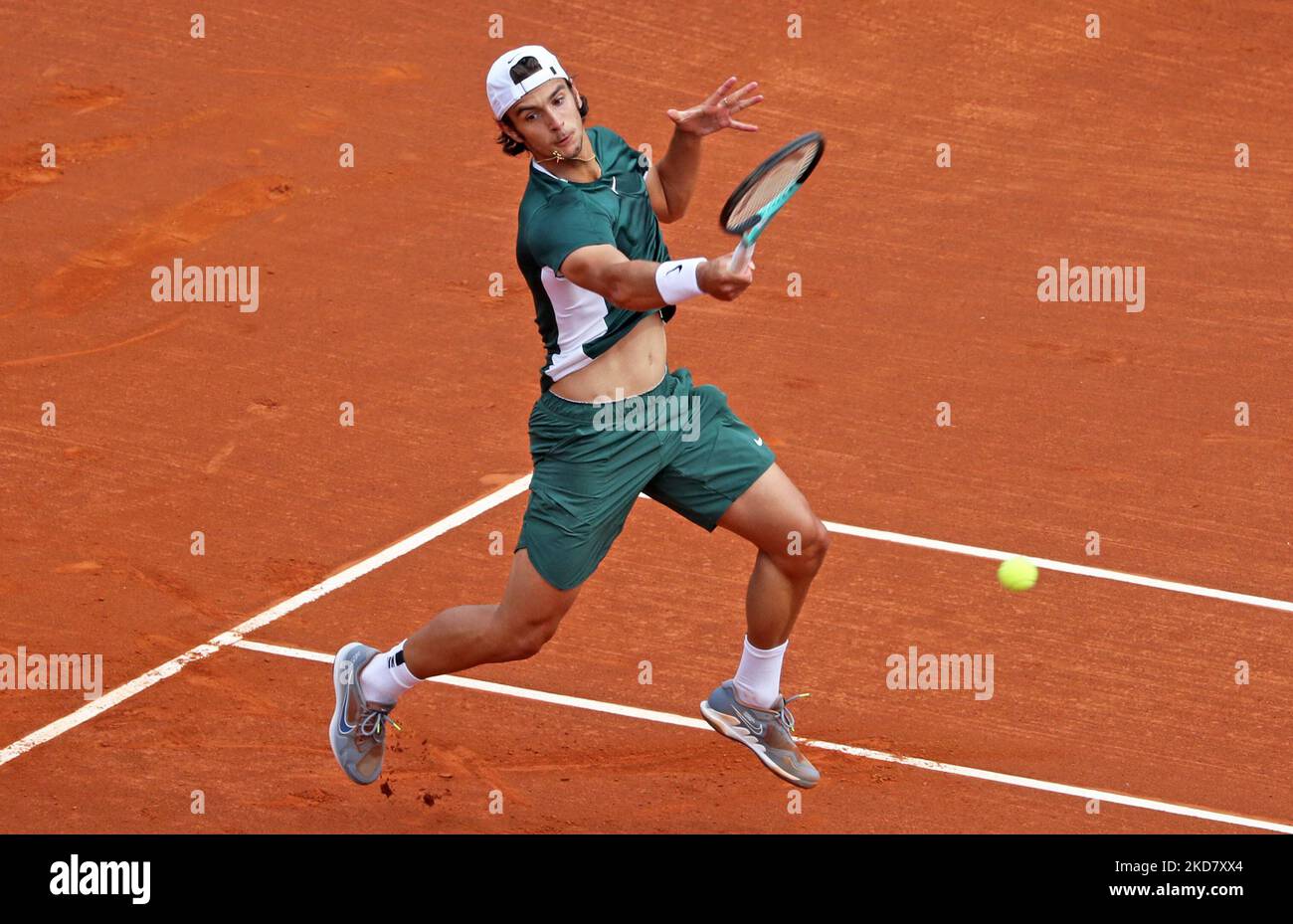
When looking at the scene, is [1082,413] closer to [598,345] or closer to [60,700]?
[598,345]

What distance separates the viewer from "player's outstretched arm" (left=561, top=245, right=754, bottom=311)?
19.6ft

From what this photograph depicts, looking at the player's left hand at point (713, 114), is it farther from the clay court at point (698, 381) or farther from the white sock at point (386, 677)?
the clay court at point (698, 381)

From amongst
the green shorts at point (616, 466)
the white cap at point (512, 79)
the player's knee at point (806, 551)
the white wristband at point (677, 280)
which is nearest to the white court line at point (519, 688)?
the player's knee at point (806, 551)

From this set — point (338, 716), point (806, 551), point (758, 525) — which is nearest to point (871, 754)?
point (806, 551)

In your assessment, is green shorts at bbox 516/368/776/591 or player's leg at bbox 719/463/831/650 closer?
green shorts at bbox 516/368/776/591

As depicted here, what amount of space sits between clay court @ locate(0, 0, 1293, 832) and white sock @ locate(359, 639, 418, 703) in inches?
22.7

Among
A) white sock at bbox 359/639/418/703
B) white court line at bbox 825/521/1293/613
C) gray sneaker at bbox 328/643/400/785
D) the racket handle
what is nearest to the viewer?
the racket handle

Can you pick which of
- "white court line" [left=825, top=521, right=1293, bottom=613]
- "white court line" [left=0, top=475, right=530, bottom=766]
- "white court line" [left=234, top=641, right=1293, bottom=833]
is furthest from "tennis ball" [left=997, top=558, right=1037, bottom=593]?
"white court line" [left=0, top=475, right=530, bottom=766]

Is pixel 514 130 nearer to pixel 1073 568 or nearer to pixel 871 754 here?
pixel 871 754

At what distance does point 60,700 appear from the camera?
8508 millimetres

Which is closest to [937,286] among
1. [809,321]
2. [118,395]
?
[809,321]

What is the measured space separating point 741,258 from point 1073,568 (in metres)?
4.23

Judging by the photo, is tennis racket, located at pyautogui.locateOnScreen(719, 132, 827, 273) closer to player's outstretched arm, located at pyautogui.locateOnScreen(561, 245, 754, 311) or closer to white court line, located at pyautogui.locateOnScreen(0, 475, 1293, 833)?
player's outstretched arm, located at pyautogui.locateOnScreen(561, 245, 754, 311)

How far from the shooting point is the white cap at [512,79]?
683 centimetres
